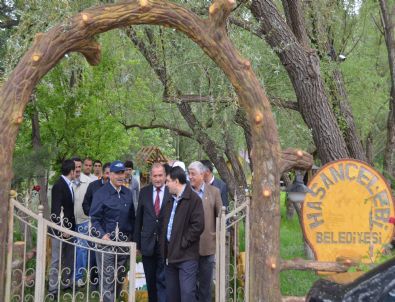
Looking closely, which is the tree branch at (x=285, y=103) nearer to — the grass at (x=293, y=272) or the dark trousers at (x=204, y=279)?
the grass at (x=293, y=272)

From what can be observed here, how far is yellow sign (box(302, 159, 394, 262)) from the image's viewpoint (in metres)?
5.90

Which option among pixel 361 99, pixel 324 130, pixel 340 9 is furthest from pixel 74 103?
pixel 361 99

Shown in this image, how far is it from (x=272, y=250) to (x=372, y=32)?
506 inches

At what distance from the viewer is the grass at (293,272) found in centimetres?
878

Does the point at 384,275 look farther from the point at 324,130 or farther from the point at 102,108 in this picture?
the point at 102,108

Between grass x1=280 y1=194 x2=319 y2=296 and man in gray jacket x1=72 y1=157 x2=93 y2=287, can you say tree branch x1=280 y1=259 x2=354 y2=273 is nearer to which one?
grass x1=280 y1=194 x2=319 y2=296

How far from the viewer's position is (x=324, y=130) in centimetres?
830

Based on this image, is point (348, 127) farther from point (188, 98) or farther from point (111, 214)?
point (111, 214)

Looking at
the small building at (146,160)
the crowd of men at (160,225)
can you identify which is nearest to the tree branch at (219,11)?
the crowd of men at (160,225)

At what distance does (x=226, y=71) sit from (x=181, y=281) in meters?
2.22

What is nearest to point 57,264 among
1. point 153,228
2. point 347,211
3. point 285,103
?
point 153,228

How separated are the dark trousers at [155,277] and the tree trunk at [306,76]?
306 cm

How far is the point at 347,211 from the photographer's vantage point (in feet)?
19.5

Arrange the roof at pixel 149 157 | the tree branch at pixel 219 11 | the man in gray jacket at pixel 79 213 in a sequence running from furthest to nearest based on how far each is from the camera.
Answer: 1. the roof at pixel 149 157
2. the man in gray jacket at pixel 79 213
3. the tree branch at pixel 219 11
